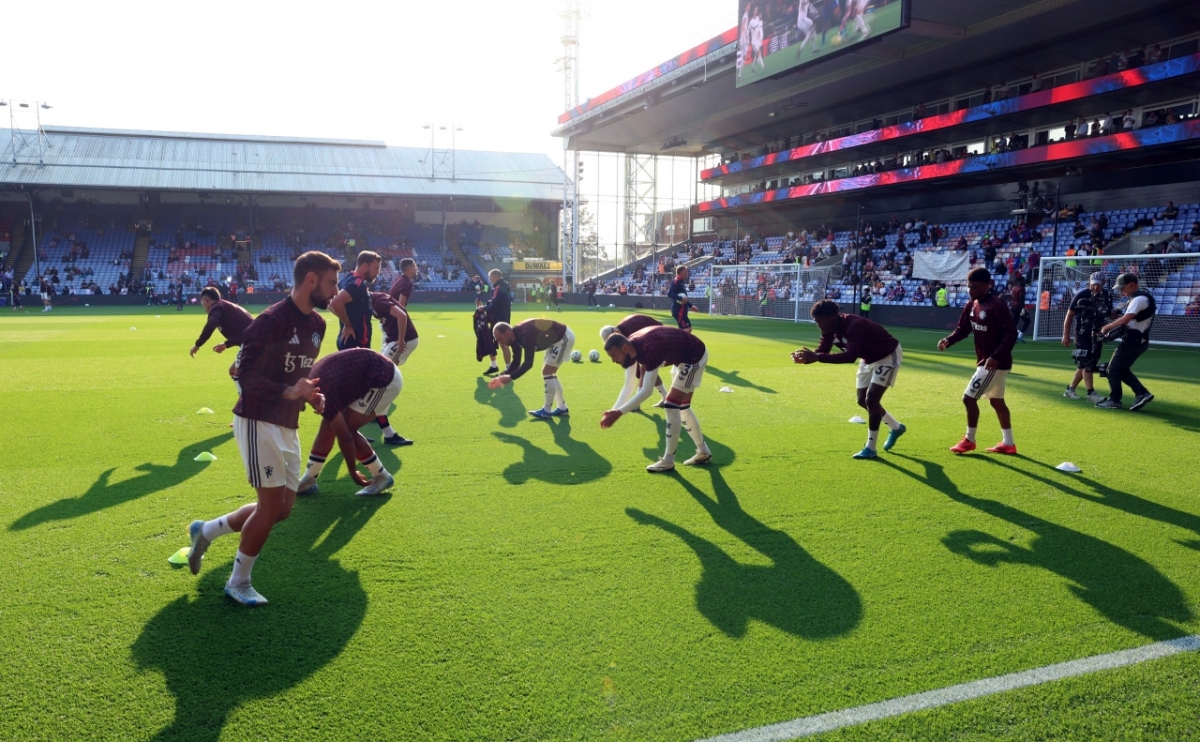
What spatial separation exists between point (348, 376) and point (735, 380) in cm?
895

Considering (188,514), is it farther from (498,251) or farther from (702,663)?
(498,251)

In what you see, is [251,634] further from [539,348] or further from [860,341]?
[860,341]

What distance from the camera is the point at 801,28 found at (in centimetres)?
2794

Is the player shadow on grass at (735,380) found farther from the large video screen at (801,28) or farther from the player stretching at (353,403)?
the large video screen at (801,28)

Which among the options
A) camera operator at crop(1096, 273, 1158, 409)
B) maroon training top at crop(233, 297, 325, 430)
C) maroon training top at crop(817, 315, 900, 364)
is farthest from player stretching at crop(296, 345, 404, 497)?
camera operator at crop(1096, 273, 1158, 409)

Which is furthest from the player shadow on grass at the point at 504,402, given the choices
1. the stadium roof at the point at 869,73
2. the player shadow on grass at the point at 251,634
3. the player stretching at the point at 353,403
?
the stadium roof at the point at 869,73

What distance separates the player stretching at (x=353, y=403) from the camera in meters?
5.68

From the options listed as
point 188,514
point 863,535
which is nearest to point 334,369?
point 188,514

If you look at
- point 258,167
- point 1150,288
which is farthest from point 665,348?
point 258,167

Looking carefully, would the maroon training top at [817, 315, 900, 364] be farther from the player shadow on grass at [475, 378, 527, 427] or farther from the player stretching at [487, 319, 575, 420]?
the player shadow on grass at [475, 378, 527, 427]

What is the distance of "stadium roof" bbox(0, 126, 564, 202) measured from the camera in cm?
4778

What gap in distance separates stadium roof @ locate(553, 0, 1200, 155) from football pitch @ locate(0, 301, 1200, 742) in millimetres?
24274

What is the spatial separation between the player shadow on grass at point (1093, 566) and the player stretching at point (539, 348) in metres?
4.72

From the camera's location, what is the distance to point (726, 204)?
47531 millimetres
